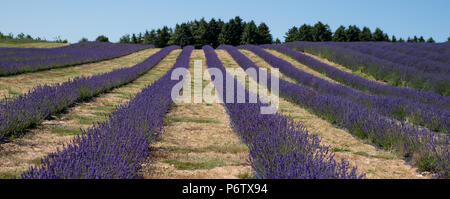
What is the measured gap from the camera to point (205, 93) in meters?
8.02

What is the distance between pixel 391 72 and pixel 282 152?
32.6ft

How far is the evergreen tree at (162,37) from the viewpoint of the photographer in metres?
44.8

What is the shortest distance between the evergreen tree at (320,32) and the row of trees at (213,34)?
5418 mm

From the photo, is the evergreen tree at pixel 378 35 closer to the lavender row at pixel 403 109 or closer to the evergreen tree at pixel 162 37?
the evergreen tree at pixel 162 37

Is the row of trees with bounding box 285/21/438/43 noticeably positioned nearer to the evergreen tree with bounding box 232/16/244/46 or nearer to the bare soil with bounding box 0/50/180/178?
the evergreen tree with bounding box 232/16/244/46

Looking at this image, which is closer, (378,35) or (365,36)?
(365,36)

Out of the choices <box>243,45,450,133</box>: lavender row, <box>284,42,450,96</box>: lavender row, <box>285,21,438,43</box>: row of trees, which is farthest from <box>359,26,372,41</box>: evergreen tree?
<box>243,45,450,133</box>: lavender row

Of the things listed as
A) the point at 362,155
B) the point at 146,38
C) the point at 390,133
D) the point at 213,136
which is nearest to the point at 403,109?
the point at 390,133

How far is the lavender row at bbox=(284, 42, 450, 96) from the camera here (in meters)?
9.10

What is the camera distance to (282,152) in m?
2.80

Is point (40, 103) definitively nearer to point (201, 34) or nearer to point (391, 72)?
point (391, 72)
